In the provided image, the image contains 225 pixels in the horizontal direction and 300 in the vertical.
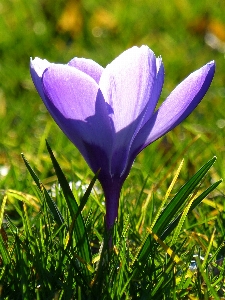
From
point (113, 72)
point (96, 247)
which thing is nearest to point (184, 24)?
point (96, 247)

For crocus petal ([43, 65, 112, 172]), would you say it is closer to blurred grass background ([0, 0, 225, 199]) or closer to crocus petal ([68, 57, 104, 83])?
crocus petal ([68, 57, 104, 83])

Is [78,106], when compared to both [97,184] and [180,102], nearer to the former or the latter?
[180,102]

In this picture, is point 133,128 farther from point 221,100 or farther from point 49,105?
point 221,100

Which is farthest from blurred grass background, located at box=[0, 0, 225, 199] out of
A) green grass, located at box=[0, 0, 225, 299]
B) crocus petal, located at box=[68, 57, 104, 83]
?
crocus petal, located at box=[68, 57, 104, 83]

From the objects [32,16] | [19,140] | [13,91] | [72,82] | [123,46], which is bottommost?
[72,82]

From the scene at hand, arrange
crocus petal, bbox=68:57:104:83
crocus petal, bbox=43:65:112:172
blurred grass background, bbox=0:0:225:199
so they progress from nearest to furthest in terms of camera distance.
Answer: crocus petal, bbox=43:65:112:172 < crocus petal, bbox=68:57:104:83 < blurred grass background, bbox=0:0:225:199

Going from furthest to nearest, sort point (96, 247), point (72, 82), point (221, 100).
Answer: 1. point (221, 100)
2. point (96, 247)
3. point (72, 82)
